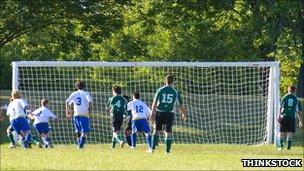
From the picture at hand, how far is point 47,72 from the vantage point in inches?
1187

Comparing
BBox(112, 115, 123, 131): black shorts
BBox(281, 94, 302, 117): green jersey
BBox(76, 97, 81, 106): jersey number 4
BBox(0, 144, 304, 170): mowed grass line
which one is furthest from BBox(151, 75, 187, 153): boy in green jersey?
BBox(281, 94, 302, 117): green jersey

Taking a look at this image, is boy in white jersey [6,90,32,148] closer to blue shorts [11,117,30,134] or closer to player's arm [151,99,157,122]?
blue shorts [11,117,30,134]

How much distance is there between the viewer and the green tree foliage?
3384cm

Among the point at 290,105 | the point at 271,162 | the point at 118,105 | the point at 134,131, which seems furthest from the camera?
the point at 118,105

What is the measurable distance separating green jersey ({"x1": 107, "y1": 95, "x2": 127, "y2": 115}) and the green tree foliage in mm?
12198

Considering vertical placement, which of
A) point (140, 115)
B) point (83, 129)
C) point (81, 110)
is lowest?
point (83, 129)

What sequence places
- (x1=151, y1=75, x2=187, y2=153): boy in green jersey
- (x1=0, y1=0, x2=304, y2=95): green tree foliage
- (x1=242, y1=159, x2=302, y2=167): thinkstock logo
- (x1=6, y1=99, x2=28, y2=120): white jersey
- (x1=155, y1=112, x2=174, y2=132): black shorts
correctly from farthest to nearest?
(x1=0, y1=0, x2=304, y2=95): green tree foliage → (x1=6, y1=99, x2=28, y2=120): white jersey → (x1=155, y1=112, x2=174, y2=132): black shorts → (x1=151, y1=75, x2=187, y2=153): boy in green jersey → (x1=242, y1=159, x2=302, y2=167): thinkstock logo

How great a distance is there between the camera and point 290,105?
2056 centimetres

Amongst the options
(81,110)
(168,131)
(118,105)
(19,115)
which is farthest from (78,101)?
(168,131)

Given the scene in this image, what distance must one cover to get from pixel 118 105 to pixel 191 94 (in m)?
11.3

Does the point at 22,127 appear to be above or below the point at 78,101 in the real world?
below

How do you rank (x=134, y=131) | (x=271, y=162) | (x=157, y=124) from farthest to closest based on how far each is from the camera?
(x=134, y=131) → (x=157, y=124) → (x=271, y=162)

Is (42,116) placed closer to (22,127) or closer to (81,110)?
(22,127)

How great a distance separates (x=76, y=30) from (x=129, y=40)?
278 cm
